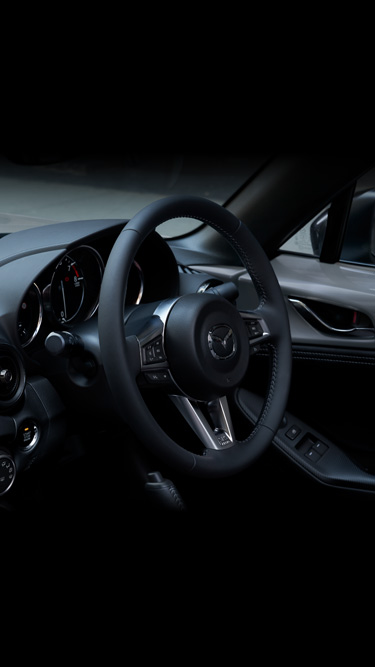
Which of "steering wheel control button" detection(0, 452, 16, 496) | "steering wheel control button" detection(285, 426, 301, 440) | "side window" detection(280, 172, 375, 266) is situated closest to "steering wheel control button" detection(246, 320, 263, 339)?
"steering wheel control button" detection(0, 452, 16, 496)

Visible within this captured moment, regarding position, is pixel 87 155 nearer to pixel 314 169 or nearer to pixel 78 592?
pixel 314 169

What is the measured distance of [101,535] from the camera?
180 centimetres

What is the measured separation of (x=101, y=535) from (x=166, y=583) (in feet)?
0.76

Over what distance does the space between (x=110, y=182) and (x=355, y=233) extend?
107cm

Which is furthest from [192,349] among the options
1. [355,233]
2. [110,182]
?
[110,182]

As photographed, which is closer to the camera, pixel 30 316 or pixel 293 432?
pixel 30 316

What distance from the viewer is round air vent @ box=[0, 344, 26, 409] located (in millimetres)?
1155

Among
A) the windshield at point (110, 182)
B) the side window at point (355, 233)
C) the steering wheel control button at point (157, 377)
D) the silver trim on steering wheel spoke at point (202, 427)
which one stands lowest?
the silver trim on steering wheel spoke at point (202, 427)

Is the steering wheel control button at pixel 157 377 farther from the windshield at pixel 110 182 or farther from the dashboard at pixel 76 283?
the windshield at pixel 110 182

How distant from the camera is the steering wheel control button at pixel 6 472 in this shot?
45.2 inches

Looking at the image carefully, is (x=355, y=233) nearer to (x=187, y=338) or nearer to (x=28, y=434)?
(x=187, y=338)

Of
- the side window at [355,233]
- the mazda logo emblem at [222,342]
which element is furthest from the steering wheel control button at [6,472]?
the side window at [355,233]

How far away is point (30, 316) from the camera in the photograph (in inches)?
51.0

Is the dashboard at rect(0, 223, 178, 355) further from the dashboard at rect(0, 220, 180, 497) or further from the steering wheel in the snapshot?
the steering wheel
